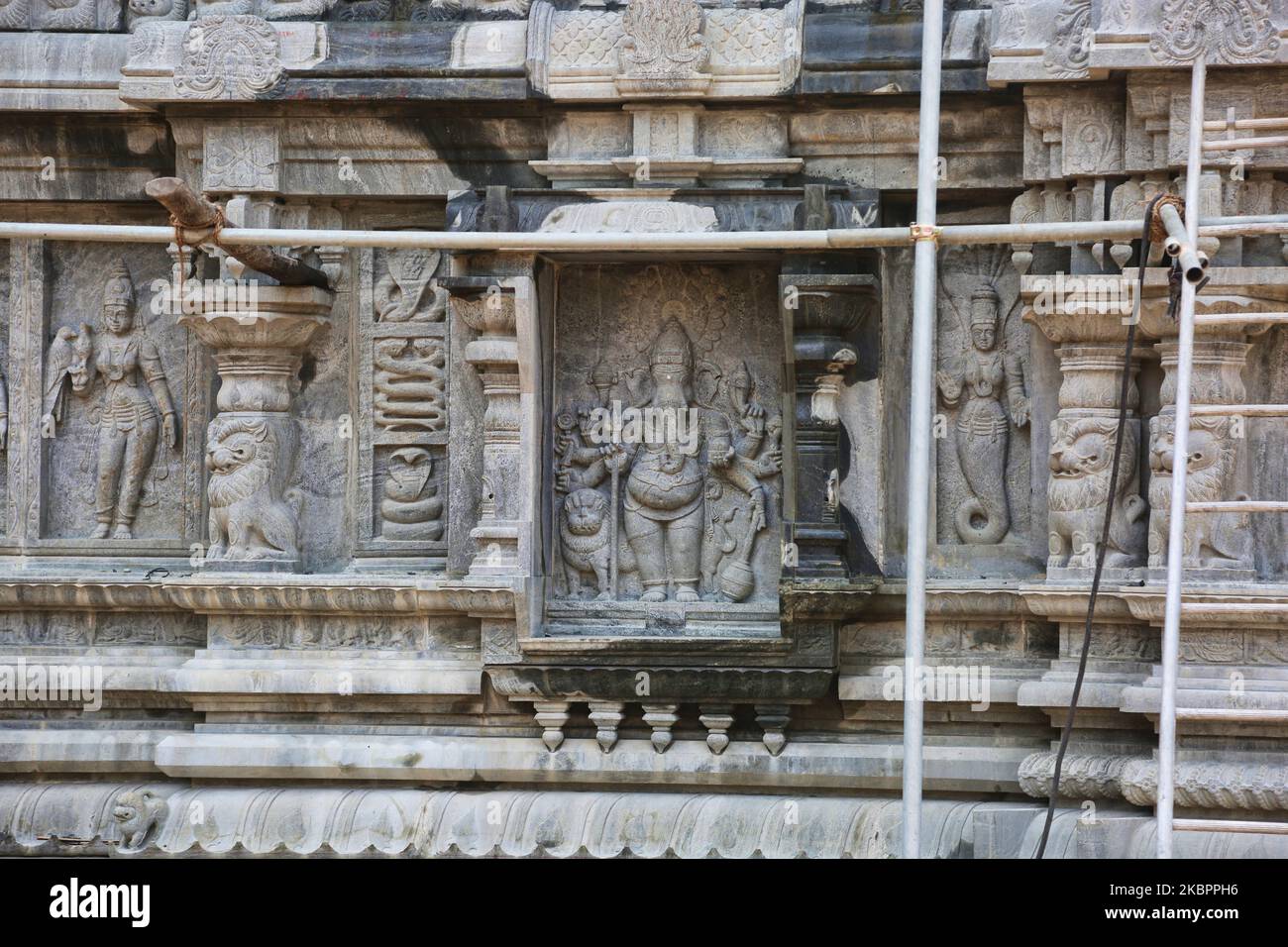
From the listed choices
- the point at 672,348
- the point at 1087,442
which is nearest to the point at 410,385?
the point at 672,348

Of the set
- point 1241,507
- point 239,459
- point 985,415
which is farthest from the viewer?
point 239,459

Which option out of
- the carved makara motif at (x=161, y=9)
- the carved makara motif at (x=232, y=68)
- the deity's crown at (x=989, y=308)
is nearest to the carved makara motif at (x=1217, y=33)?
the deity's crown at (x=989, y=308)

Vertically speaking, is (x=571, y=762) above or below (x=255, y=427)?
below

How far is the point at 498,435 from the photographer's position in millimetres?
9547

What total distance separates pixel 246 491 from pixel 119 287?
1399 millimetres

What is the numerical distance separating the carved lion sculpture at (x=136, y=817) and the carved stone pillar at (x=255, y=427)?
1188 mm

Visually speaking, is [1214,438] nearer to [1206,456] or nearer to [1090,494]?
[1206,456]

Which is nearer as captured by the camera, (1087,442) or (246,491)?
(1087,442)

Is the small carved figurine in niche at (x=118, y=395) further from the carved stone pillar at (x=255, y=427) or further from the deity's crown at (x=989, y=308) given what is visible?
the deity's crown at (x=989, y=308)

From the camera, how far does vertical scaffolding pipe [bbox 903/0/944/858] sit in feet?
25.3

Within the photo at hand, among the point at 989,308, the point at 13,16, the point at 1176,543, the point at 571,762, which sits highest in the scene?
the point at 13,16

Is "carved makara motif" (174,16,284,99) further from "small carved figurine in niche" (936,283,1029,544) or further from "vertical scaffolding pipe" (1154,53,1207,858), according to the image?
"vertical scaffolding pipe" (1154,53,1207,858)

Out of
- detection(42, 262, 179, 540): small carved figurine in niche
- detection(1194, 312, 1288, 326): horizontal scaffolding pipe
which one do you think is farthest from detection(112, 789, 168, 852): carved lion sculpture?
detection(1194, 312, 1288, 326): horizontal scaffolding pipe

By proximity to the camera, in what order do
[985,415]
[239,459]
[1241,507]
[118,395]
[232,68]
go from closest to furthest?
[1241,507]
[985,415]
[232,68]
[239,459]
[118,395]
